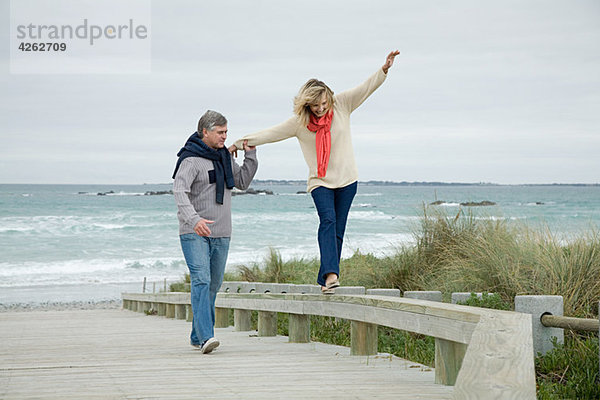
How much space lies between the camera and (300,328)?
23.6ft

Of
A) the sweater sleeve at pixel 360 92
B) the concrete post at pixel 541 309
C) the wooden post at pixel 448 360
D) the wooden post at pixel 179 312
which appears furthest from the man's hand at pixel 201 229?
the wooden post at pixel 179 312

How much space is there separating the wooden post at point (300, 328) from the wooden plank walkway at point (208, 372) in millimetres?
88

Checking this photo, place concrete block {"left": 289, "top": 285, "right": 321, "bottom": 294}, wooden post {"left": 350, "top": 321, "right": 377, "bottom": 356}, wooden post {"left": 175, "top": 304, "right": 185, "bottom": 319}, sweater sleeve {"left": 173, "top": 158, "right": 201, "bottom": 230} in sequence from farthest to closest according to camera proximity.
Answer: wooden post {"left": 175, "top": 304, "right": 185, "bottom": 319}, concrete block {"left": 289, "top": 285, "right": 321, "bottom": 294}, sweater sleeve {"left": 173, "top": 158, "right": 201, "bottom": 230}, wooden post {"left": 350, "top": 321, "right": 377, "bottom": 356}

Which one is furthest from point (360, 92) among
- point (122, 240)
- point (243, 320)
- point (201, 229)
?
point (122, 240)

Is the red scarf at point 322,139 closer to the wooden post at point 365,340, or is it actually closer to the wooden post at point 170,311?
the wooden post at point 365,340

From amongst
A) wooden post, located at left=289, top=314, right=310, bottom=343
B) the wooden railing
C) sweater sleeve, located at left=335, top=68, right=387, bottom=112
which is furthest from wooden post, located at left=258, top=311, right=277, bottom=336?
sweater sleeve, located at left=335, top=68, right=387, bottom=112

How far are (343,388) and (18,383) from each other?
6.82ft

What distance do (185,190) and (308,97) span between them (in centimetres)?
134

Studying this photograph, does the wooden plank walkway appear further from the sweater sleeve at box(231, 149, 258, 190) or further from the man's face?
the man's face

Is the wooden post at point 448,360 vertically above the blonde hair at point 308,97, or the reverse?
the blonde hair at point 308,97

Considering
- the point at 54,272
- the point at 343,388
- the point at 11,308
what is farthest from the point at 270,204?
the point at 343,388

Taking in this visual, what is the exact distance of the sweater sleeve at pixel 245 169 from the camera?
700 cm

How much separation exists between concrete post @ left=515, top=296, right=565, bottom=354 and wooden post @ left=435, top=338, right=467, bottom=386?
1.07 meters

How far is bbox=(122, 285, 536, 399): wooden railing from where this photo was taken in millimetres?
2633
